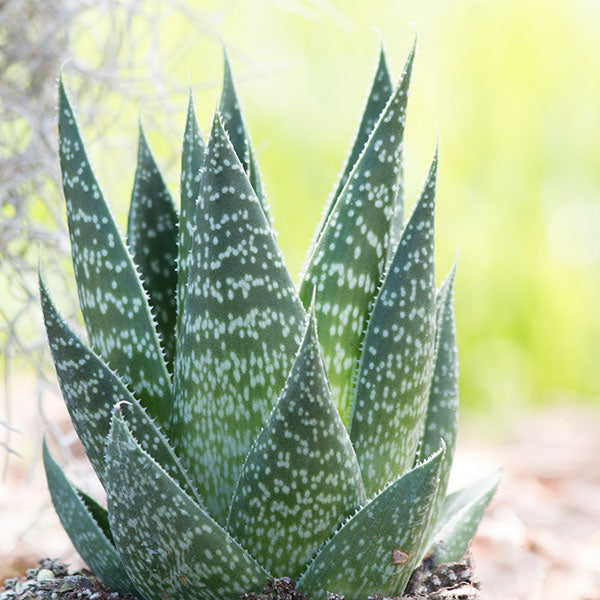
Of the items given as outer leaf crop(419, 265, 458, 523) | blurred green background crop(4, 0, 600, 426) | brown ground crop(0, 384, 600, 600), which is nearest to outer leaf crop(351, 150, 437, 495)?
outer leaf crop(419, 265, 458, 523)

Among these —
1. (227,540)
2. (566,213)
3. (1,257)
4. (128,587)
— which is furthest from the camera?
(566,213)

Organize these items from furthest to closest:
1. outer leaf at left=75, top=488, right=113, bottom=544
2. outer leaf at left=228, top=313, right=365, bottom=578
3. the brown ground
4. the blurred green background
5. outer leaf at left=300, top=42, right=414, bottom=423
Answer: the blurred green background → the brown ground → outer leaf at left=75, top=488, right=113, bottom=544 → outer leaf at left=300, top=42, right=414, bottom=423 → outer leaf at left=228, top=313, right=365, bottom=578

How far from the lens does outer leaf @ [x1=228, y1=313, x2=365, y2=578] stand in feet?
2.46

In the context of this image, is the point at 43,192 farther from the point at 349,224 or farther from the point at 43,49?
the point at 349,224

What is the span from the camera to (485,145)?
3049 mm

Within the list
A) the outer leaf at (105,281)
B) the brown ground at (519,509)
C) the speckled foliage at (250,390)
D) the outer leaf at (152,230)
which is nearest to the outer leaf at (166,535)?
the speckled foliage at (250,390)

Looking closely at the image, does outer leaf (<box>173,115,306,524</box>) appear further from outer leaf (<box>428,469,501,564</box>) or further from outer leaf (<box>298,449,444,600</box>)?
outer leaf (<box>428,469,501,564</box>)

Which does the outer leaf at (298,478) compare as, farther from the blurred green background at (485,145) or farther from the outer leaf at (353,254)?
the blurred green background at (485,145)

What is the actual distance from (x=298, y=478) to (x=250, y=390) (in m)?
0.10

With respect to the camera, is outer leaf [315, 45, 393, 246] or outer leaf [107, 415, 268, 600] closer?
outer leaf [107, 415, 268, 600]

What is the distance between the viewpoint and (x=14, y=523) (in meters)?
1.60

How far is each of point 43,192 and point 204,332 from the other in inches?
33.5

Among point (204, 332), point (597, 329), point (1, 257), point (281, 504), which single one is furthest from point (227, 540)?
point (597, 329)

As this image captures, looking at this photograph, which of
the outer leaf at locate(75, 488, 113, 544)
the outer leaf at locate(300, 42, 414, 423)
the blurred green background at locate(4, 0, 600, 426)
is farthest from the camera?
the blurred green background at locate(4, 0, 600, 426)
